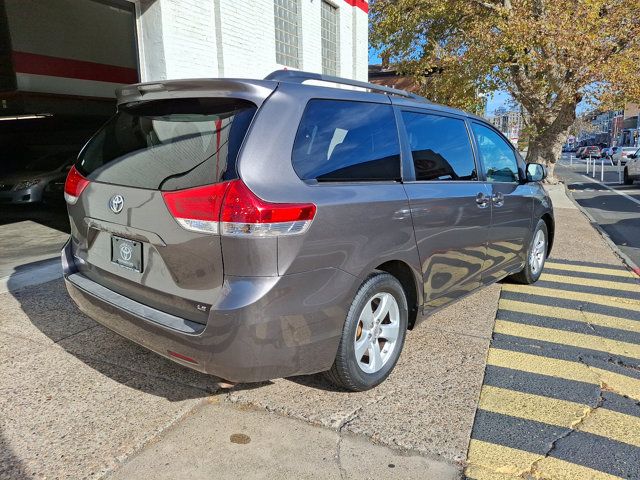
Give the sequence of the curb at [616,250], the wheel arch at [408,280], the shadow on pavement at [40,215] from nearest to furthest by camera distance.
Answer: the wheel arch at [408,280] < the curb at [616,250] < the shadow on pavement at [40,215]

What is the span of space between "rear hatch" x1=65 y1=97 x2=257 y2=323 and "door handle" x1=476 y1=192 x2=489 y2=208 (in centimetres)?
223

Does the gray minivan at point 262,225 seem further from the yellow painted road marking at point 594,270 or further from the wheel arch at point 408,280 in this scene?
the yellow painted road marking at point 594,270

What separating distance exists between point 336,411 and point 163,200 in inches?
61.5

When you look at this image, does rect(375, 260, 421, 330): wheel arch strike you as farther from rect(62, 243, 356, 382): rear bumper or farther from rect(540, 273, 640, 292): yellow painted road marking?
rect(540, 273, 640, 292): yellow painted road marking

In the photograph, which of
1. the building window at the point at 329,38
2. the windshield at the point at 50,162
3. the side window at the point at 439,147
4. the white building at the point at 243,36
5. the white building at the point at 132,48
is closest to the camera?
the side window at the point at 439,147

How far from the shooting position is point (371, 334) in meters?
3.04

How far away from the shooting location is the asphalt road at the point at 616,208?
8.80m

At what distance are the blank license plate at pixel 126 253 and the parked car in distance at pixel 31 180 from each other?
8555mm

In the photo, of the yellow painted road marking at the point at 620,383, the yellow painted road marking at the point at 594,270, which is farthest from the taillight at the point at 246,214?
the yellow painted road marking at the point at 594,270

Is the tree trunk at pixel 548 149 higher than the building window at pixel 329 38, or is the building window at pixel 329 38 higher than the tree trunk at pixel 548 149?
the building window at pixel 329 38

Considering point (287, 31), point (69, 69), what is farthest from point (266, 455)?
point (69, 69)

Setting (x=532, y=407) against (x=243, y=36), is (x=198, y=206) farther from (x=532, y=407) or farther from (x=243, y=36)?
(x=243, y=36)

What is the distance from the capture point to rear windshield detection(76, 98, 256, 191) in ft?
7.84

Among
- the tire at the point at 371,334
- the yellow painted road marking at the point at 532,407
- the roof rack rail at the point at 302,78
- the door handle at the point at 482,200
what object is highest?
the roof rack rail at the point at 302,78
